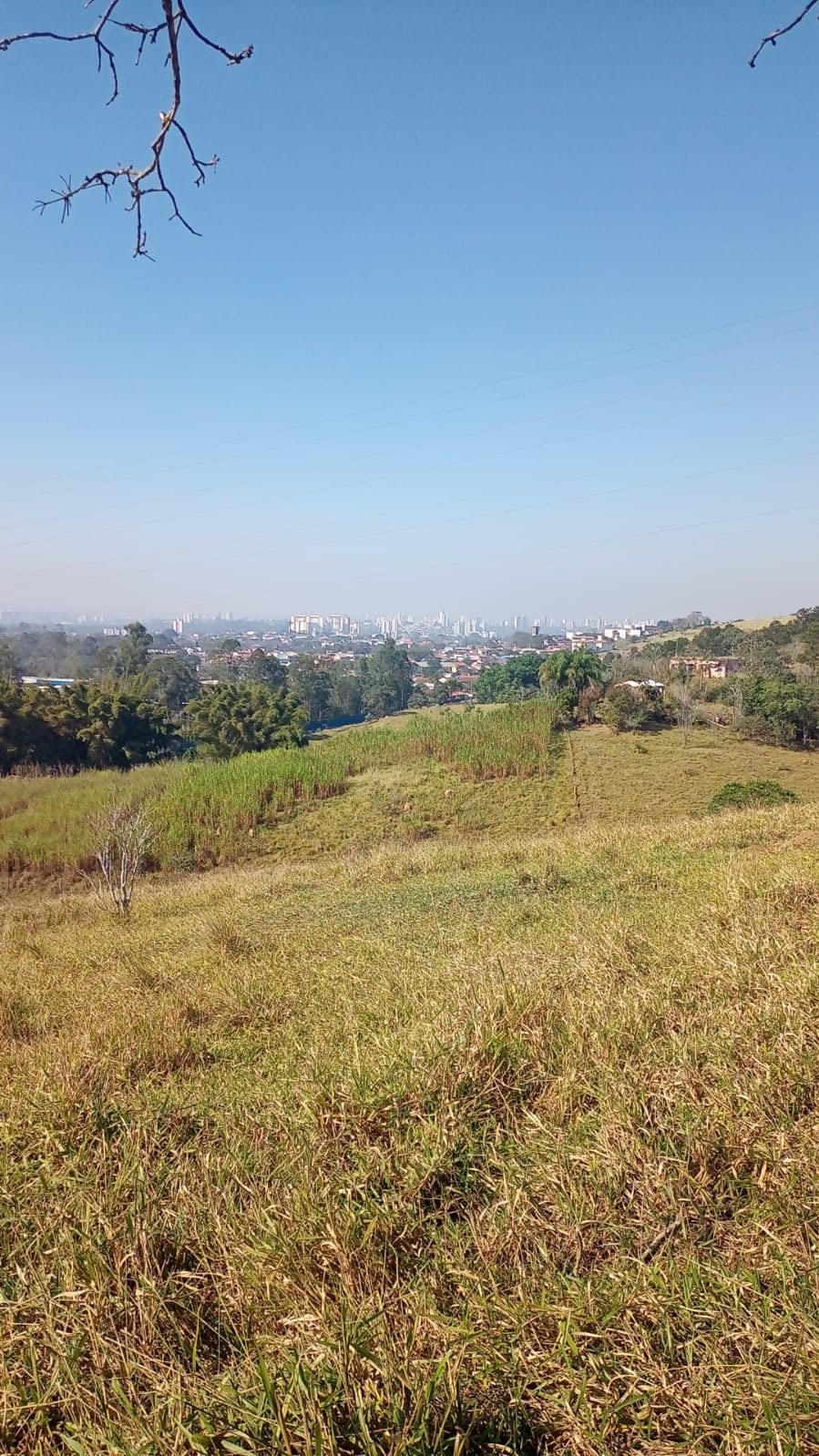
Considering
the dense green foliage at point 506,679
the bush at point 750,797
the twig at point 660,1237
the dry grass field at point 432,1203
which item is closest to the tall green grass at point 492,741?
the bush at point 750,797

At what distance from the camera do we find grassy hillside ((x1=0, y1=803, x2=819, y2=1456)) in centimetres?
99

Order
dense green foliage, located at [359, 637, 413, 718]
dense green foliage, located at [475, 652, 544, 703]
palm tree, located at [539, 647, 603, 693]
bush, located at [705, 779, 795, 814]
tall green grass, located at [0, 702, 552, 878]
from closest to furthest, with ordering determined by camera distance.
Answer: bush, located at [705, 779, 795, 814]
tall green grass, located at [0, 702, 552, 878]
palm tree, located at [539, 647, 603, 693]
dense green foliage, located at [475, 652, 544, 703]
dense green foliage, located at [359, 637, 413, 718]

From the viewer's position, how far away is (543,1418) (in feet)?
3.27

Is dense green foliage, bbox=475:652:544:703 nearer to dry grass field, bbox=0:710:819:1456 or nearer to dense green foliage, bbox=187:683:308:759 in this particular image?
dense green foliage, bbox=187:683:308:759

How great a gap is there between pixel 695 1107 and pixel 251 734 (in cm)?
2244

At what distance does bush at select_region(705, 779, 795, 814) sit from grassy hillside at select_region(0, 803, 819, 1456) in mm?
8112

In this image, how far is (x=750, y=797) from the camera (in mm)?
10898

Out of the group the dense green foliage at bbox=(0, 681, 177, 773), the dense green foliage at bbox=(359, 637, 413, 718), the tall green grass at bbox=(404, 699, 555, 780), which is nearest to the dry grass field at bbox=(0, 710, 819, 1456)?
the tall green grass at bbox=(404, 699, 555, 780)

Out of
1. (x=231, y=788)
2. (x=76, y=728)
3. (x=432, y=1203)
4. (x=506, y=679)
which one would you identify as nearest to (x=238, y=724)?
(x=76, y=728)

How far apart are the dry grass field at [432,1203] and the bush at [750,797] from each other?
25.8ft

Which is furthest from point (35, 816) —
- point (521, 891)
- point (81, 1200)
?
point (81, 1200)

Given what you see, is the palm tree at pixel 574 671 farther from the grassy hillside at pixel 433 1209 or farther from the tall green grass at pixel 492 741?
the grassy hillside at pixel 433 1209

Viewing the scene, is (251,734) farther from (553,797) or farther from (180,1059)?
(180,1059)

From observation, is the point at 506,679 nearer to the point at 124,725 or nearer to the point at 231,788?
the point at 124,725
